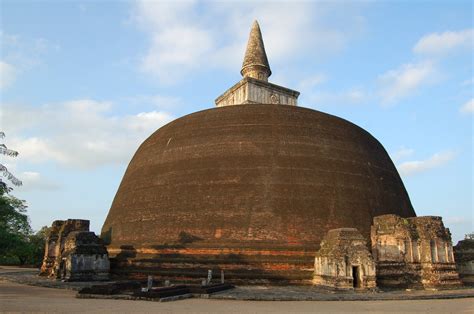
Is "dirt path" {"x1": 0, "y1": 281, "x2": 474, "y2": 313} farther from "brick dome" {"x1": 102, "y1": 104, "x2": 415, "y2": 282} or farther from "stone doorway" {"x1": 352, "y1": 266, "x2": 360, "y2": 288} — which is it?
"brick dome" {"x1": 102, "y1": 104, "x2": 415, "y2": 282}

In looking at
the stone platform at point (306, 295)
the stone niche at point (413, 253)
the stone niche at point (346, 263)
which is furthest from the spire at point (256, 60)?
the stone platform at point (306, 295)

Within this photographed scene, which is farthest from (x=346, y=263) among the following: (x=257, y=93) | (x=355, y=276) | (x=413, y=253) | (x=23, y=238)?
(x=23, y=238)

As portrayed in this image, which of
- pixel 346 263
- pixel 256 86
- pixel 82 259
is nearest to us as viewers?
pixel 346 263

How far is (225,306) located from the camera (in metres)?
9.69

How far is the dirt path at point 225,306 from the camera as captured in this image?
873 cm

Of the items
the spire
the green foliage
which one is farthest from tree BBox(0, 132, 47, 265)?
the spire

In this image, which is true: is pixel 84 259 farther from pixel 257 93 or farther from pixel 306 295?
pixel 257 93

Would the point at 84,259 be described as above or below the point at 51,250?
below

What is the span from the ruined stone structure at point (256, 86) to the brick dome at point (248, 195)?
636 centimetres

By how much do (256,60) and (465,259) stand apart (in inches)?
652

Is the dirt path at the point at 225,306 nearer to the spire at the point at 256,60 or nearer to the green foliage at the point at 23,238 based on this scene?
the green foliage at the point at 23,238

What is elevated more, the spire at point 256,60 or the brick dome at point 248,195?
the spire at point 256,60

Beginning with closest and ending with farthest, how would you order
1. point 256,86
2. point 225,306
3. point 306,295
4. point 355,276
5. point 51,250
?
point 225,306 → point 306,295 → point 355,276 → point 51,250 → point 256,86

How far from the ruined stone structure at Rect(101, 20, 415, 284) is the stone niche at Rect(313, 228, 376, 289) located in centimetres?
90
